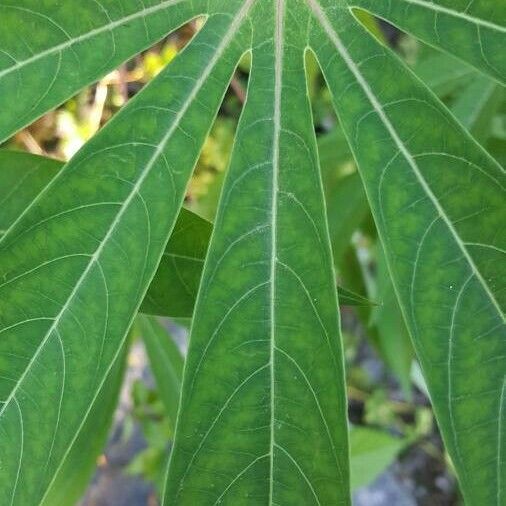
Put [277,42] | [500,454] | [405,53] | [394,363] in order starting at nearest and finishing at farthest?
[500,454]
[277,42]
[394,363]
[405,53]

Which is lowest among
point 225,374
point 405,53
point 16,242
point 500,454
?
point 500,454

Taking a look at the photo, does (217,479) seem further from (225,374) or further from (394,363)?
(394,363)

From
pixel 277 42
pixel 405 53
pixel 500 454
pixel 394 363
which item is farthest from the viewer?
pixel 405 53

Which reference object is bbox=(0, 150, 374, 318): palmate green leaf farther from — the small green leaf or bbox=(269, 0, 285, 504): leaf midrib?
the small green leaf

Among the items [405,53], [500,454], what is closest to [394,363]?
[500,454]

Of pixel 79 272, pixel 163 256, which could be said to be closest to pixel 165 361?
pixel 163 256

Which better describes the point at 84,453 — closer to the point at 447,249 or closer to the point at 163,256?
the point at 163,256

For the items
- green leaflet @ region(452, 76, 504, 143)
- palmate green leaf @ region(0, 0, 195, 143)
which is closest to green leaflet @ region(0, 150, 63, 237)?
palmate green leaf @ region(0, 0, 195, 143)

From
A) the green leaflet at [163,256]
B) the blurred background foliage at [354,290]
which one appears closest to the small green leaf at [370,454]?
the blurred background foliage at [354,290]
